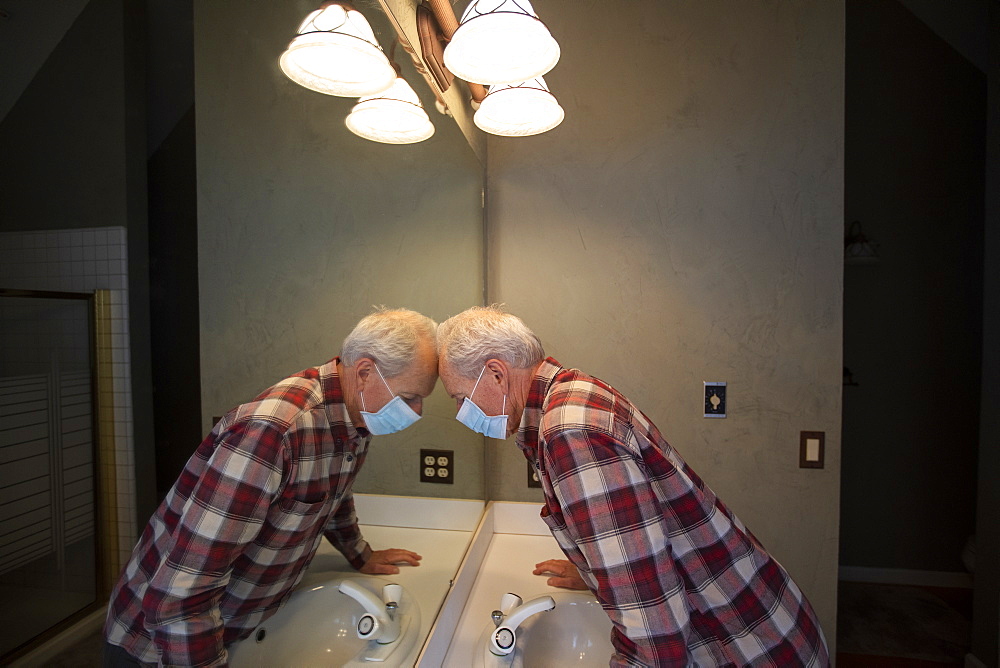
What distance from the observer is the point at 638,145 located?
69.6 inches

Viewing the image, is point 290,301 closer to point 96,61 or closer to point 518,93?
point 96,61

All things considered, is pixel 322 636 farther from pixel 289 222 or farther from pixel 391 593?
pixel 289 222

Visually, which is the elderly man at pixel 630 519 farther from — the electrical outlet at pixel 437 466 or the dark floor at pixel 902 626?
the dark floor at pixel 902 626

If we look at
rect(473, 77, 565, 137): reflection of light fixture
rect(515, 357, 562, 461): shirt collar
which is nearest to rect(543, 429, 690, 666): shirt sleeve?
rect(515, 357, 562, 461): shirt collar

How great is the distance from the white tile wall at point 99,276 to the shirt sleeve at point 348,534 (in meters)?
0.67

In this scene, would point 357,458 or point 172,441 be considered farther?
point 357,458

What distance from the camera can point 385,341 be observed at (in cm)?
101

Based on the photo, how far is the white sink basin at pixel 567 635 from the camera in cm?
128

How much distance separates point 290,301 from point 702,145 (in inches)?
58.0

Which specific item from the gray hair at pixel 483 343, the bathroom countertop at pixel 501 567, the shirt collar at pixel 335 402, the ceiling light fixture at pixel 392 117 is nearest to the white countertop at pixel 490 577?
the bathroom countertop at pixel 501 567

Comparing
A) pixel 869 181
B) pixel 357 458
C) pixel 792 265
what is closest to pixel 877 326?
pixel 869 181

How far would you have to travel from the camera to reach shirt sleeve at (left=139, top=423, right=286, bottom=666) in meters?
0.63

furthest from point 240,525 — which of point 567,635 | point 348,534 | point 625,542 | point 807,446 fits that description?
point 807,446

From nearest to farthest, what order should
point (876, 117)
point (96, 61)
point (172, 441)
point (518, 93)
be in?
point (96, 61) < point (172, 441) < point (518, 93) < point (876, 117)
